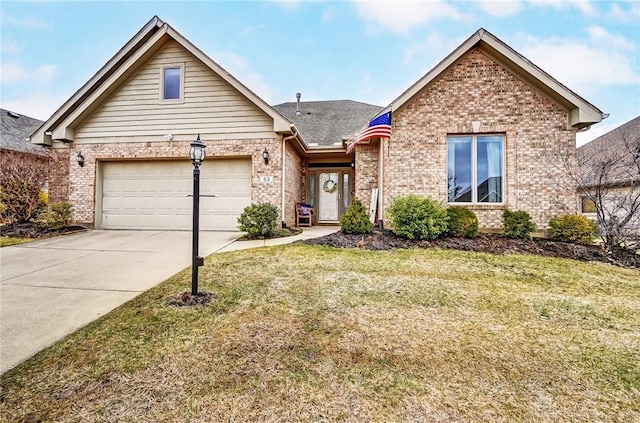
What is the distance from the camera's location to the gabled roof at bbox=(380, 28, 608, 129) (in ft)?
24.8

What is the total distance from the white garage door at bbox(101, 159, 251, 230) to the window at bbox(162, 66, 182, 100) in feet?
6.88

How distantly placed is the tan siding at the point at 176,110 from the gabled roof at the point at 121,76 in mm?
284

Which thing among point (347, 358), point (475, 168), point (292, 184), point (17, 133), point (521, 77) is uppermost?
point (521, 77)

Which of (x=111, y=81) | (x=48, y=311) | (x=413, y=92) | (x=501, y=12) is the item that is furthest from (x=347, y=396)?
(x=501, y=12)

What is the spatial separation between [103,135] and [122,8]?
232 inches

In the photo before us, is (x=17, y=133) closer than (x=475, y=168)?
No

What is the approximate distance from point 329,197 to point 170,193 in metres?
6.19

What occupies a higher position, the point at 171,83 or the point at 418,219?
the point at 171,83

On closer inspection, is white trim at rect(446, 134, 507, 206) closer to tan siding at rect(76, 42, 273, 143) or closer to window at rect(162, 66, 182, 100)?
tan siding at rect(76, 42, 273, 143)

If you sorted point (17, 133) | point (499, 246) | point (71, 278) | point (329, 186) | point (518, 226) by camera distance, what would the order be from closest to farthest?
1. point (71, 278)
2. point (499, 246)
3. point (518, 226)
4. point (329, 186)
5. point (17, 133)

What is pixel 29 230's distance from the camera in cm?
831

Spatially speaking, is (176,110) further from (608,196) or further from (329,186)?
(608,196)

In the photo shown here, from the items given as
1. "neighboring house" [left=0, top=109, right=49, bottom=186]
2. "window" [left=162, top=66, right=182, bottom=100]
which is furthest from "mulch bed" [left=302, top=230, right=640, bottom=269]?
"neighboring house" [left=0, top=109, right=49, bottom=186]

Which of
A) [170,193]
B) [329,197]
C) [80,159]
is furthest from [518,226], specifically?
[80,159]
